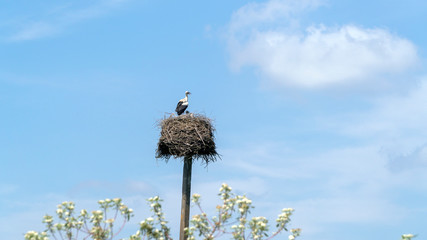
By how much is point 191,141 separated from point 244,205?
22.2ft

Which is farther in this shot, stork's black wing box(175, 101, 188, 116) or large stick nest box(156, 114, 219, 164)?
stork's black wing box(175, 101, 188, 116)

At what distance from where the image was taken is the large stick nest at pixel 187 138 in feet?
57.1

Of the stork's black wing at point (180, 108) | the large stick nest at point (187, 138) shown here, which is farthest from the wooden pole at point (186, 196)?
the stork's black wing at point (180, 108)

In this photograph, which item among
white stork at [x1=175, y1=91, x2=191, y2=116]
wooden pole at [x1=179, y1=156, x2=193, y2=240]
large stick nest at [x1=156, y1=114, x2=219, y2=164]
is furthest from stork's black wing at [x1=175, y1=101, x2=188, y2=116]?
wooden pole at [x1=179, y1=156, x2=193, y2=240]

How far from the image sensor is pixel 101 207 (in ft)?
34.6

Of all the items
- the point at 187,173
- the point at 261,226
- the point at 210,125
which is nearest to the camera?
→ the point at 261,226

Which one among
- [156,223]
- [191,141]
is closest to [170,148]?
[191,141]

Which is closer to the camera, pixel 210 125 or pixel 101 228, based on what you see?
pixel 101 228

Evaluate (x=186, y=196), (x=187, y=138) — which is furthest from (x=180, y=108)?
(x=186, y=196)

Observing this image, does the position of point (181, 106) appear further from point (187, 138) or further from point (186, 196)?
point (186, 196)

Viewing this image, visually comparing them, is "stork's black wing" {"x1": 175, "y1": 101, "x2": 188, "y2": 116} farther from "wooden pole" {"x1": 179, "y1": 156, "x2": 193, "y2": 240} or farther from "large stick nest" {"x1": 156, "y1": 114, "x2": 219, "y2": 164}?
"wooden pole" {"x1": 179, "y1": 156, "x2": 193, "y2": 240}

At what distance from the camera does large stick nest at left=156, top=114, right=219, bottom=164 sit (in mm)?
17391

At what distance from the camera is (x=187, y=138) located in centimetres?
1745

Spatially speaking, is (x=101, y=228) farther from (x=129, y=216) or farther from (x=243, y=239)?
(x=243, y=239)
